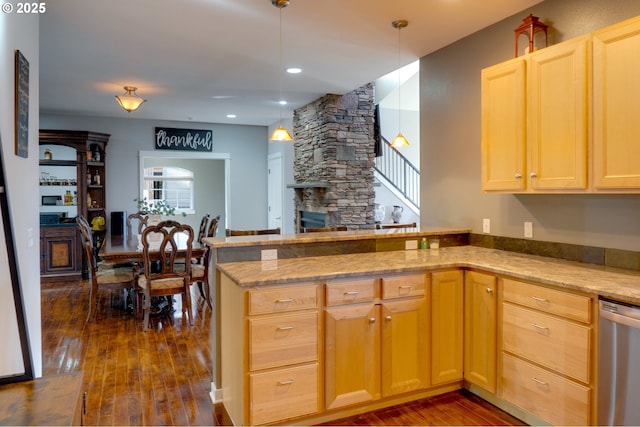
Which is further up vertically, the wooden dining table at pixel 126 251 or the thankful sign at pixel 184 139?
the thankful sign at pixel 184 139

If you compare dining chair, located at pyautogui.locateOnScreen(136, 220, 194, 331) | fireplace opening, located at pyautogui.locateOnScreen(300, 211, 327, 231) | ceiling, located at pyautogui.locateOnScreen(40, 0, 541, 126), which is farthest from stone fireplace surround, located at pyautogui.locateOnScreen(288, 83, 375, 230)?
dining chair, located at pyautogui.locateOnScreen(136, 220, 194, 331)

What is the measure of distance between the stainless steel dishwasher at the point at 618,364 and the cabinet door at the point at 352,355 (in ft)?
3.69

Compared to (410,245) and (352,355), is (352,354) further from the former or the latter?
(410,245)

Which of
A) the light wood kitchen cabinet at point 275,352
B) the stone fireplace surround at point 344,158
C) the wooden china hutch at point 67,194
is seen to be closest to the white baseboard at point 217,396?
the light wood kitchen cabinet at point 275,352

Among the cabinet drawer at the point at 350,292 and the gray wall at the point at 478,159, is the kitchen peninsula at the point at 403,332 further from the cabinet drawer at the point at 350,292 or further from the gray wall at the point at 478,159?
the gray wall at the point at 478,159

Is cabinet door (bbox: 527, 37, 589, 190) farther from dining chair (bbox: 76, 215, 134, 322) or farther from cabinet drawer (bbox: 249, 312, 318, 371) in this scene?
dining chair (bbox: 76, 215, 134, 322)

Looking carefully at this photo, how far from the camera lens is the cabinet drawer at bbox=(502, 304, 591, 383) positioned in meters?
2.13

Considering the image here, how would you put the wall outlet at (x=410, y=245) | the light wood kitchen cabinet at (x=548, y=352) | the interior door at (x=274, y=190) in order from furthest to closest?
the interior door at (x=274, y=190)
the wall outlet at (x=410, y=245)
the light wood kitchen cabinet at (x=548, y=352)

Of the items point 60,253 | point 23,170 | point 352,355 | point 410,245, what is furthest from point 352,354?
point 60,253

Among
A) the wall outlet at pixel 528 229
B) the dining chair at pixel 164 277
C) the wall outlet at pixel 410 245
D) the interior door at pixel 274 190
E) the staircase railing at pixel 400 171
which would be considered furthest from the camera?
the staircase railing at pixel 400 171

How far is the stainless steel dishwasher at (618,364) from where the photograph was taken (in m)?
1.93

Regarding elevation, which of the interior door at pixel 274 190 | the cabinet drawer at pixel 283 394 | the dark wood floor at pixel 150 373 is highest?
the interior door at pixel 274 190

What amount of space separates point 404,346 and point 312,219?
12.7 ft

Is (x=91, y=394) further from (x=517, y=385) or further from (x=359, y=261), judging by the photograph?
(x=517, y=385)
